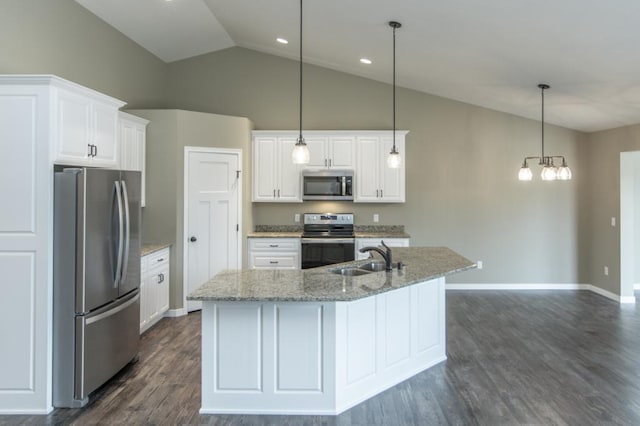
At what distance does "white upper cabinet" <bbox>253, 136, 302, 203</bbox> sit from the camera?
6.38 meters

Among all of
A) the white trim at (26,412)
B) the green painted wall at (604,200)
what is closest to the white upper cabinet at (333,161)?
the green painted wall at (604,200)

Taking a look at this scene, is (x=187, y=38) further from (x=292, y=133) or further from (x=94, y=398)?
(x=94, y=398)

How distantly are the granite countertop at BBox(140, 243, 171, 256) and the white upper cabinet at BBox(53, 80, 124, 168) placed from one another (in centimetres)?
116

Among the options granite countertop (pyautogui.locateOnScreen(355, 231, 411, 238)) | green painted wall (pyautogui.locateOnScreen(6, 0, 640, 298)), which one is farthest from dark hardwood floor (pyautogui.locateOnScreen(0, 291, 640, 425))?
green painted wall (pyautogui.locateOnScreen(6, 0, 640, 298))

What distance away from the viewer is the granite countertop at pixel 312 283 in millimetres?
2730

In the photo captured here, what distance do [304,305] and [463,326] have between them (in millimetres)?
2761

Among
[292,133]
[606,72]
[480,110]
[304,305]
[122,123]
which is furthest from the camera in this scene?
Answer: [480,110]

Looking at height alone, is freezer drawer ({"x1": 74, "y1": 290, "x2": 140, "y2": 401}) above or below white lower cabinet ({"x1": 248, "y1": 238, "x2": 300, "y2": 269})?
below

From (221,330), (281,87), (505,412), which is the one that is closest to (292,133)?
(281,87)

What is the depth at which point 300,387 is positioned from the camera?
304 cm

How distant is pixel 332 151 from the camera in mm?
6371

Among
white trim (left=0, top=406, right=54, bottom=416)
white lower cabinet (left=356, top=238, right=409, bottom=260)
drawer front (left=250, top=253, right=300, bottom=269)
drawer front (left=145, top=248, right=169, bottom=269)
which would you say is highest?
white lower cabinet (left=356, top=238, right=409, bottom=260)

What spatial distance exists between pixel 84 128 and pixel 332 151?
3599mm

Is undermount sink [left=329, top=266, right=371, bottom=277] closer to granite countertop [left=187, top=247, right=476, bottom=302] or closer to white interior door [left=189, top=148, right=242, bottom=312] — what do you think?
granite countertop [left=187, top=247, right=476, bottom=302]
